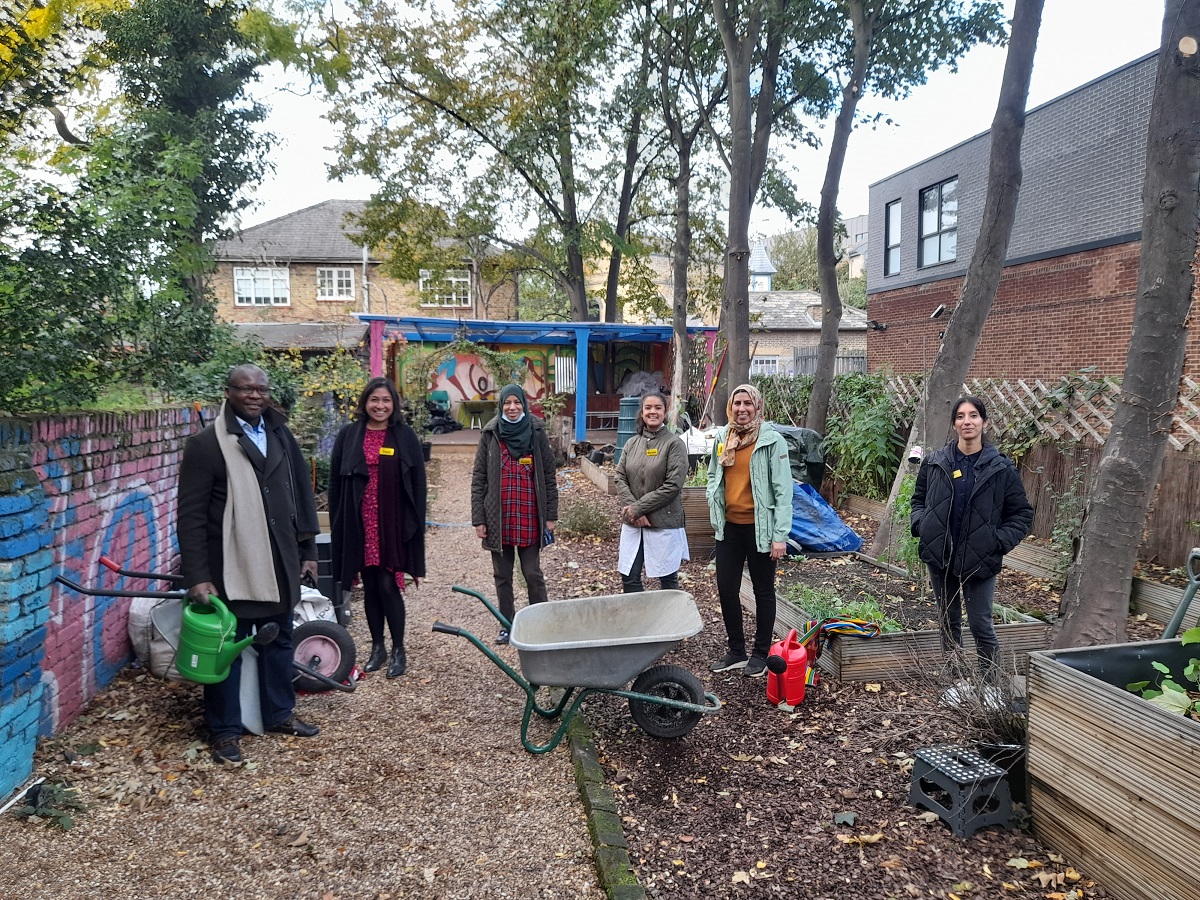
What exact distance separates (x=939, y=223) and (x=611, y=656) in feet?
59.0

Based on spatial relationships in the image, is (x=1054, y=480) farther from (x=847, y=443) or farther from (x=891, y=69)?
(x=891, y=69)

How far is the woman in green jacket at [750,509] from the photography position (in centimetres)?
450

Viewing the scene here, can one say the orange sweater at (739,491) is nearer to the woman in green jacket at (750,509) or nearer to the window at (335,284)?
the woman in green jacket at (750,509)

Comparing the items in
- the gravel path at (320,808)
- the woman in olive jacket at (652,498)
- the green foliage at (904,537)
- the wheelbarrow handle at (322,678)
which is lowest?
the gravel path at (320,808)

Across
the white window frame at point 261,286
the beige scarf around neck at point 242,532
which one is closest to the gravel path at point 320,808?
the beige scarf around neck at point 242,532

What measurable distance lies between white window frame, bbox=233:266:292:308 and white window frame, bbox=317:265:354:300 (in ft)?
3.47

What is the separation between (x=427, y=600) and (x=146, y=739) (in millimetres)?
3074

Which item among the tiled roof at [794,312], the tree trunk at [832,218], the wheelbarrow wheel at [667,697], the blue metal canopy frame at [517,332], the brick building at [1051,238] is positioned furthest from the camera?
the tiled roof at [794,312]

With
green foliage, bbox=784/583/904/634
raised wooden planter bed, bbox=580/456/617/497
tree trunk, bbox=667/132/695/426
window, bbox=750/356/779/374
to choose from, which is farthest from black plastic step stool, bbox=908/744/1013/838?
window, bbox=750/356/779/374

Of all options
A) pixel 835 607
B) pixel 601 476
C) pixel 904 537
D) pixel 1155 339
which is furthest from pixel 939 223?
pixel 1155 339

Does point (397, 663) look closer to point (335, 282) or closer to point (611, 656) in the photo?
point (611, 656)

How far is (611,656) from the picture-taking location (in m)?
3.60

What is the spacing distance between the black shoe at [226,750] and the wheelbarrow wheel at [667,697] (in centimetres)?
188

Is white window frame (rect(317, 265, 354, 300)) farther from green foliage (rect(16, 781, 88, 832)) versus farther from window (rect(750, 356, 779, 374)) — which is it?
green foliage (rect(16, 781, 88, 832))
